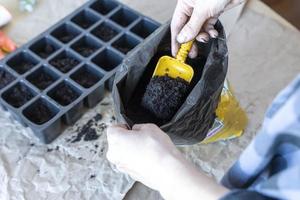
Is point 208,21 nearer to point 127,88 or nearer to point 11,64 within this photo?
point 127,88

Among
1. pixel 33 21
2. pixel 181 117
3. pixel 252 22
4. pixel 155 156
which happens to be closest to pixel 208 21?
pixel 181 117

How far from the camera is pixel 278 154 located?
0.38 metres

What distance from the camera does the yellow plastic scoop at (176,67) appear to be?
2.16 feet

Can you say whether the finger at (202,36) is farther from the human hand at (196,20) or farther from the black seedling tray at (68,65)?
the black seedling tray at (68,65)

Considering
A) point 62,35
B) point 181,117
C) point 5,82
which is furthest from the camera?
point 62,35

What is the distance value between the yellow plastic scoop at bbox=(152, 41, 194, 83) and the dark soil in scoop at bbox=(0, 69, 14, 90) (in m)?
0.35

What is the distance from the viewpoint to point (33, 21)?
98cm

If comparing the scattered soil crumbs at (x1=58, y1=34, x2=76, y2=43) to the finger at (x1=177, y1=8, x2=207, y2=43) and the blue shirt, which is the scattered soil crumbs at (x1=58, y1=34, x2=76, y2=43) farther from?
the blue shirt

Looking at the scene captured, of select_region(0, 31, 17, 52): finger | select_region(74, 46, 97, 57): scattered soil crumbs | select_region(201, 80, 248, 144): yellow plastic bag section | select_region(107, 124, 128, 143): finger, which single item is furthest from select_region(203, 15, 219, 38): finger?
select_region(0, 31, 17, 52): finger

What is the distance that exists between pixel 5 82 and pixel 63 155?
21 centimetres

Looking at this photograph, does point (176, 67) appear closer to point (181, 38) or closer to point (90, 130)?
point (181, 38)

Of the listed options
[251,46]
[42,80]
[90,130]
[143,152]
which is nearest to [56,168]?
[90,130]

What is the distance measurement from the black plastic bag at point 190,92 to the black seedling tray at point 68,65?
0.49 feet

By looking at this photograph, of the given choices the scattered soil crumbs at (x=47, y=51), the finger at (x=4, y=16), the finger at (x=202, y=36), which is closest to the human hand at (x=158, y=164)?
the finger at (x=202, y=36)
